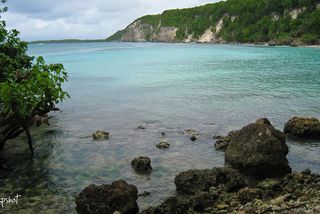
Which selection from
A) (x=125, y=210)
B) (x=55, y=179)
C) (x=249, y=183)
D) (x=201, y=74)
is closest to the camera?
(x=125, y=210)

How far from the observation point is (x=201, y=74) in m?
68.2

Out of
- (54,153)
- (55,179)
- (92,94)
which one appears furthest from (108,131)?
(92,94)

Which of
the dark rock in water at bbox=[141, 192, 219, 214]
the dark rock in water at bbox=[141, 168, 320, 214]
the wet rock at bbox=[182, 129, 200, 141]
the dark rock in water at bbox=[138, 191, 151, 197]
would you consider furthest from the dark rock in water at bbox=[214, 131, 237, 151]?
the dark rock in water at bbox=[141, 192, 219, 214]

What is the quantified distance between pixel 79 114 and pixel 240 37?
16255 centimetres

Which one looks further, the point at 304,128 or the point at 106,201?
the point at 304,128

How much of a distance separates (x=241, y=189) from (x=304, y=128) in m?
11.2

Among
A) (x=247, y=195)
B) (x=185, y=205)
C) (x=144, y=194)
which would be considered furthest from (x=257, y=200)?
(x=144, y=194)

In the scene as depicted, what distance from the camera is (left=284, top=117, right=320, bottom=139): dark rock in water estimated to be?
2567 cm

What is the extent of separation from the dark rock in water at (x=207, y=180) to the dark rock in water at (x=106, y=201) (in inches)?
119

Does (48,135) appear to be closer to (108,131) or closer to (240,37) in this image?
(108,131)

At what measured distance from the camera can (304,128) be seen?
25.8m

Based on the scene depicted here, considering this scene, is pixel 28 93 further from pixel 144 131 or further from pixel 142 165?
pixel 144 131

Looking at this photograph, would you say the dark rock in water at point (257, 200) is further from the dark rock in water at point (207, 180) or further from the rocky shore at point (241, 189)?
the dark rock in water at point (207, 180)

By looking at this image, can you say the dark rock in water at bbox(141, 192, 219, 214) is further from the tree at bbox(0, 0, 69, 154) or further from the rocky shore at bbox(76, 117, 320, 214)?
the tree at bbox(0, 0, 69, 154)
